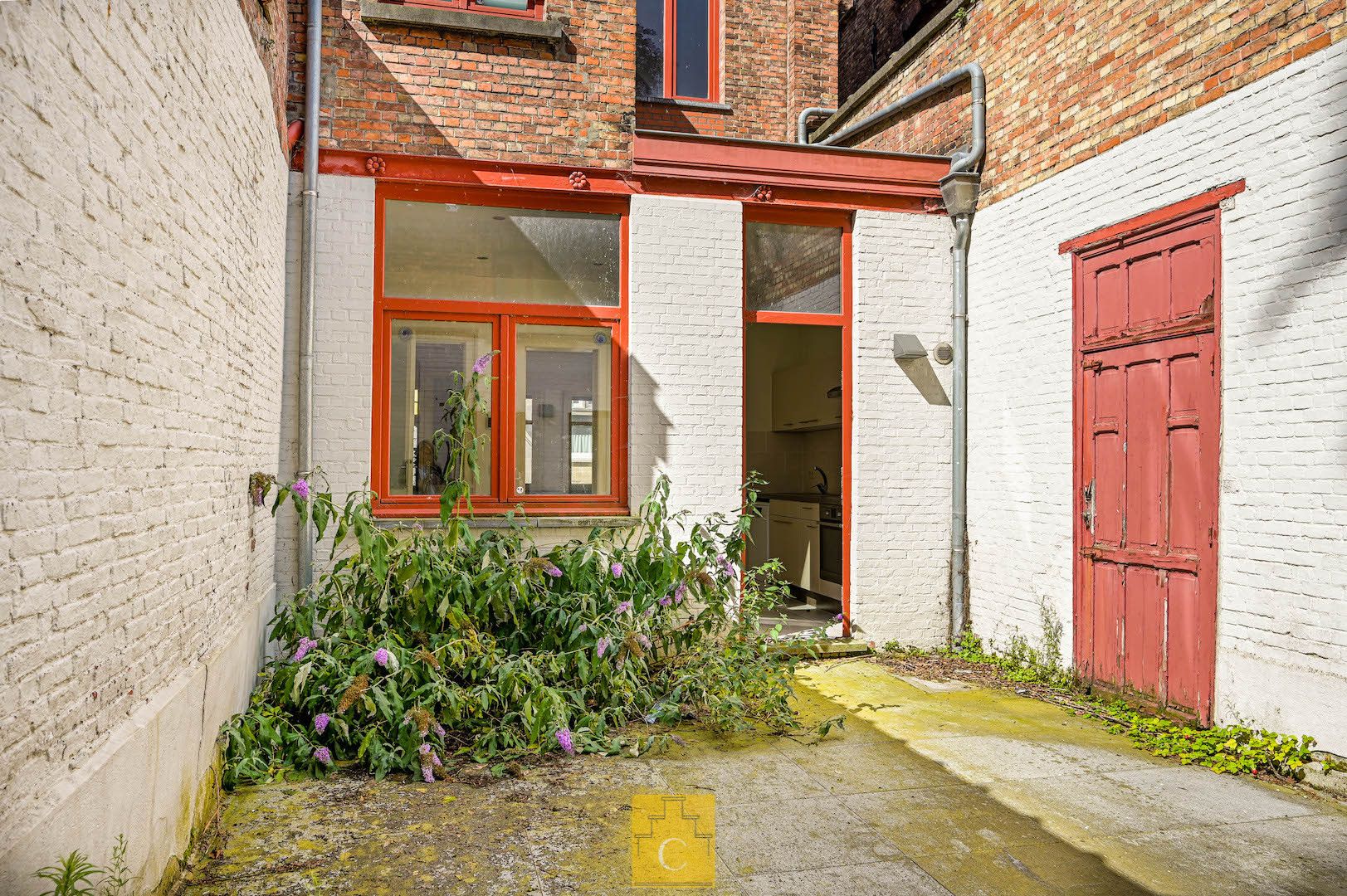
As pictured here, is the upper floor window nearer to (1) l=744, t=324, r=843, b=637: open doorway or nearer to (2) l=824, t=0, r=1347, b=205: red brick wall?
(2) l=824, t=0, r=1347, b=205: red brick wall

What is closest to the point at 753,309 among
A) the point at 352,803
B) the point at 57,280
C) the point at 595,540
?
the point at 595,540

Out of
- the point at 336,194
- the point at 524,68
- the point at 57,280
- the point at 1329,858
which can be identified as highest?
the point at 524,68

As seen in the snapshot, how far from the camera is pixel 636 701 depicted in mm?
5230

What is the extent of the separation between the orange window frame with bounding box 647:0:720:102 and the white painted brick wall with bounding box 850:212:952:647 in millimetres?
3165

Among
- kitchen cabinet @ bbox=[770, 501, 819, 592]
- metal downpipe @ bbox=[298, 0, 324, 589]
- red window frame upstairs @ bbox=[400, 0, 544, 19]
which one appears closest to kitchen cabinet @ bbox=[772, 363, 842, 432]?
kitchen cabinet @ bbox=[770, 501, 819, 592]

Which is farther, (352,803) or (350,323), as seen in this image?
(350,323)

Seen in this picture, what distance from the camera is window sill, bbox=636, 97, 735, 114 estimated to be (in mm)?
9062

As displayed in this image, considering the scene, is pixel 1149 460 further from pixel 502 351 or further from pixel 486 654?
pixel 502 351

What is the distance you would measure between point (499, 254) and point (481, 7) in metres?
1.79

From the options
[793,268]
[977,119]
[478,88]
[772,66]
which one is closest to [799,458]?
[793,268]

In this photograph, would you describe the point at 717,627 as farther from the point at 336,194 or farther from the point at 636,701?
the point at 336,194

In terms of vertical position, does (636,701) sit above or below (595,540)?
below

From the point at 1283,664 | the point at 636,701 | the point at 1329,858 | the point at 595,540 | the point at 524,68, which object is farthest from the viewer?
the point at 524,68

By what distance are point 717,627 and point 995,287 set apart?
337 cm
